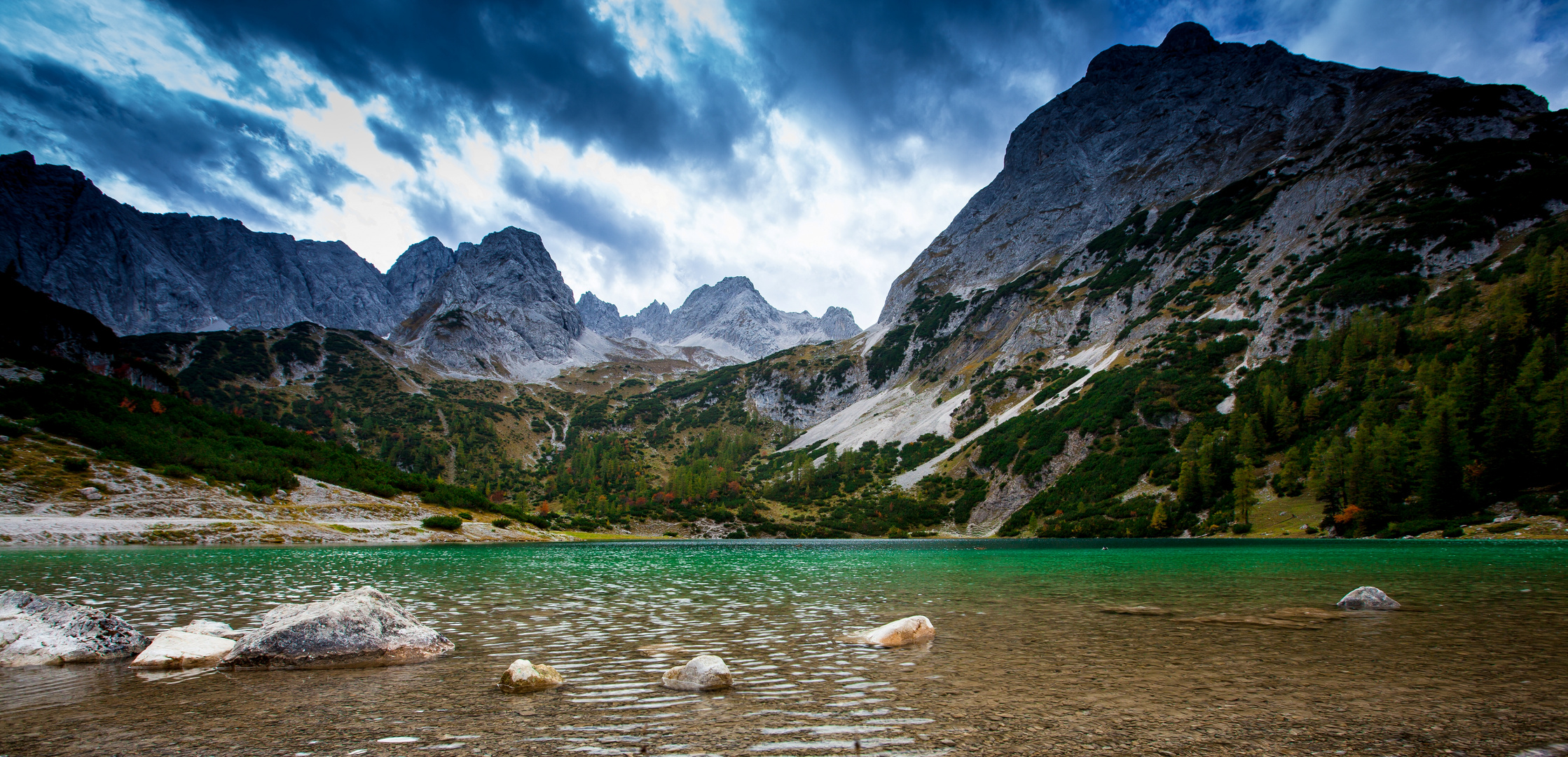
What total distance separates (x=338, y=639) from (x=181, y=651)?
3.26 m

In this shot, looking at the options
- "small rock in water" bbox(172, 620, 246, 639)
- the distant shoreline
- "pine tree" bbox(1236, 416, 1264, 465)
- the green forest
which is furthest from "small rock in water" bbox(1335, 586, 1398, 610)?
"pine tree" bbox(1236, 416, 1264, 465)

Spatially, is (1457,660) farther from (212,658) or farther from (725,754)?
(212,658)

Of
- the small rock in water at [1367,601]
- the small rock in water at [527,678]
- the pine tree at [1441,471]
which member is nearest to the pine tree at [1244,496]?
the pine tree at [1441,471]

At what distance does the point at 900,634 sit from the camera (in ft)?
56.6

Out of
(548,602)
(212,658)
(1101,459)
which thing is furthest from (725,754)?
(1101,459)

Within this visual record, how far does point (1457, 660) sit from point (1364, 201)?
212 meters

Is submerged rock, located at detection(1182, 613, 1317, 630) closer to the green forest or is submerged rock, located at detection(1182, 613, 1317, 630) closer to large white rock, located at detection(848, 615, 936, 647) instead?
large white rock, located at detection(848, 615, 936, 647)

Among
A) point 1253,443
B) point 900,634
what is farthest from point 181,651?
point 1253,443

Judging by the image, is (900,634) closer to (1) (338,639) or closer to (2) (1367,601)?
(1) (338,639)

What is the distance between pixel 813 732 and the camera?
9.23 m

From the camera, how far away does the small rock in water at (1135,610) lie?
2245cm

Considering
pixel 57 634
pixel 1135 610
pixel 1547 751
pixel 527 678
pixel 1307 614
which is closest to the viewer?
pixel 1547 751

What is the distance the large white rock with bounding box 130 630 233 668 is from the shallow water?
57 cm

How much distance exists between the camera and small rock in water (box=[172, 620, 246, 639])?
16.8m
